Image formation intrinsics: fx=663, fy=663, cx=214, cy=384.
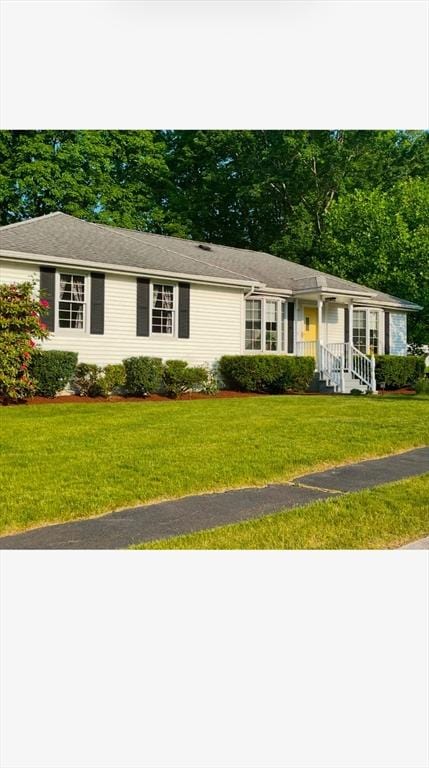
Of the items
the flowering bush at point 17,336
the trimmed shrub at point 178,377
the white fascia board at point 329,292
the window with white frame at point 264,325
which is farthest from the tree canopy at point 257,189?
the flowering bush at point 17,336

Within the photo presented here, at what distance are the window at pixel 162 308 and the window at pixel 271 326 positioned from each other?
3591mm

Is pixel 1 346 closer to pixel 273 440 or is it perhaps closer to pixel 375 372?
pixel 273 440

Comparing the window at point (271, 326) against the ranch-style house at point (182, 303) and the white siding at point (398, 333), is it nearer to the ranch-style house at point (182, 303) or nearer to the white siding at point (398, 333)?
the ranch-style house at point (182, 303)

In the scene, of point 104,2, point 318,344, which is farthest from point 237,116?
point 318,344

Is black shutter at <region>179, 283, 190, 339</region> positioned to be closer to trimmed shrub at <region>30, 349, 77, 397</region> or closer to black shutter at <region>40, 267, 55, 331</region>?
black shutter at <region>40, 267, 55, 331</region>

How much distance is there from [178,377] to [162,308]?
1.97 metres

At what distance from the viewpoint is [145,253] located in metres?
17.2

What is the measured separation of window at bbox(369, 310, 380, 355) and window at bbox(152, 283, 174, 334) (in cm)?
812

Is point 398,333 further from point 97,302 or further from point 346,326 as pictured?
point 97,302

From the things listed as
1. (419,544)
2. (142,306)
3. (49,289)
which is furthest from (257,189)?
(419,544)

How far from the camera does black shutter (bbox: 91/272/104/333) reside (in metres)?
Result: 15.1

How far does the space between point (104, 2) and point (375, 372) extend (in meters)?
16.8

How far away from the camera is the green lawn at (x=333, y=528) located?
4.45m

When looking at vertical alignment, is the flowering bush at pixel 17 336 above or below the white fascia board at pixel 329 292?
below
